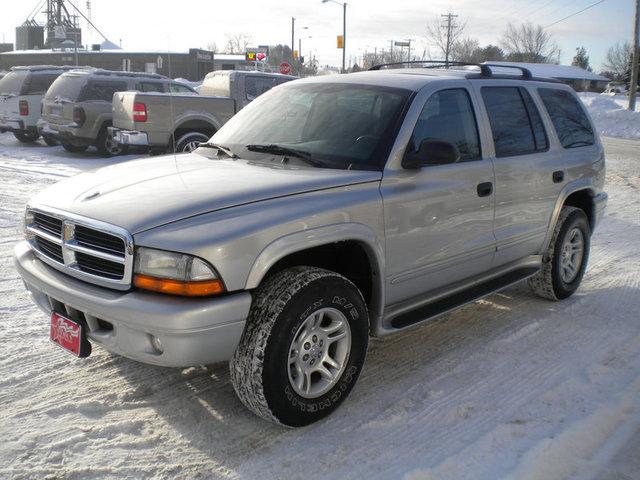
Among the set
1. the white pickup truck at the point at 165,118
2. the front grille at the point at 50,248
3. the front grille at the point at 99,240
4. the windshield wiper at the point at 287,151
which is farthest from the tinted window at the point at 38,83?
the front grille at the point at 99,240

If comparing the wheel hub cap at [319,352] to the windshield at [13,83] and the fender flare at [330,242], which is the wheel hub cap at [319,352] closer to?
the fender flare at [330,242]

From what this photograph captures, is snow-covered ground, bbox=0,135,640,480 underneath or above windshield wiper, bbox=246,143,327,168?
underneath

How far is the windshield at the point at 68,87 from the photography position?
1395cm

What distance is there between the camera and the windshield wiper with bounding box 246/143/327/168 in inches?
157

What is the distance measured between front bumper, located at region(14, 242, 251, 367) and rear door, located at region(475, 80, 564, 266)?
231cm

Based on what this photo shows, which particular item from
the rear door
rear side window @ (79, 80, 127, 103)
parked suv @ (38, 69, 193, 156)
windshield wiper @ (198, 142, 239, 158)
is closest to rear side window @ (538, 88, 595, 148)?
the rear door

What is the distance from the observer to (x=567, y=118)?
5562 millimetres

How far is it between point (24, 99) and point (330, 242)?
14904mm

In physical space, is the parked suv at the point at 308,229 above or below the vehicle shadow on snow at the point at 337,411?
above

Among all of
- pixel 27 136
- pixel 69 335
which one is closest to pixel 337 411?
pixel 69 335

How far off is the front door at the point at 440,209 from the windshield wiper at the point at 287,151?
1.44 feet

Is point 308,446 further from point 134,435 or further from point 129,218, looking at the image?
point 129,218

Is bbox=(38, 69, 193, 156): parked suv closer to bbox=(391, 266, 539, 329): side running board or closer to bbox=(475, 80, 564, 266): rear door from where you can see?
bbox=(475, 80, 564, 266): rear door

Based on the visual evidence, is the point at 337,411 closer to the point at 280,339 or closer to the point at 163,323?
the point at 280,339
